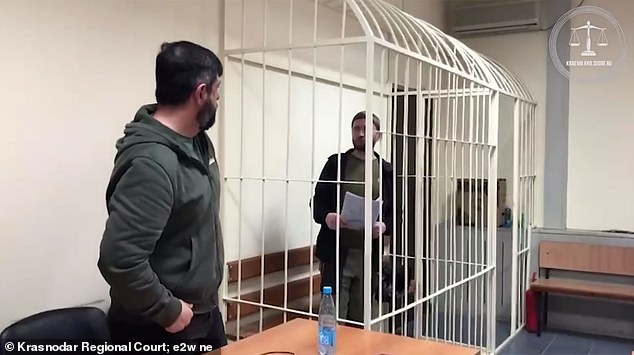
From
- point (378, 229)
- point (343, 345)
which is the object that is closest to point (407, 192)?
point (378, 229)

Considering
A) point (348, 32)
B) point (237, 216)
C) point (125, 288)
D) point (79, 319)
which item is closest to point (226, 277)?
point (237, 216)

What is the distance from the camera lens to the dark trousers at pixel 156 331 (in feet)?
5.99

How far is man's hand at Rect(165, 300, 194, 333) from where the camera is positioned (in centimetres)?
173

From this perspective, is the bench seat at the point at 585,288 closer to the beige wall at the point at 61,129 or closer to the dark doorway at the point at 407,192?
the dark doorway at the point at 407,192

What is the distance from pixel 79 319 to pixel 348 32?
9.54 ft

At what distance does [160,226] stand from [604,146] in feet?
14.8

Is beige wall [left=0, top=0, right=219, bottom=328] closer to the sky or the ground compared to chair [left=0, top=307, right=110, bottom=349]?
closer to the sky

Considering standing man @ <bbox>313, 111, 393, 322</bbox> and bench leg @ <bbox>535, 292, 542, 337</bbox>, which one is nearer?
standing man @ <bbox>313, 111, 393, 322</bbox>

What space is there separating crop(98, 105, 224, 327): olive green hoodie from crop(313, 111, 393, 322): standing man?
114 cm

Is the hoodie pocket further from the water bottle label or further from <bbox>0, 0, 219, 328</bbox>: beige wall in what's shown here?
<bbox>0, 0, 219, 328</bbox>: beige wall

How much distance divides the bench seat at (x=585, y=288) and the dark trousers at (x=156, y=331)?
350 cm

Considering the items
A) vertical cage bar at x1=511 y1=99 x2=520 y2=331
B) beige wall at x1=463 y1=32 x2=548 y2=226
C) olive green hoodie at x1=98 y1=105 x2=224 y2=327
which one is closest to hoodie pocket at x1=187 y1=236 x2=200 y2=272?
olive green hoodie at x1=98 y1=105 x2=224 y2=327

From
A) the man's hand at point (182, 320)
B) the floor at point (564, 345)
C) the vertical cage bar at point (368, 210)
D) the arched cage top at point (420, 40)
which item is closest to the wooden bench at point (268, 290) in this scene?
the vertical cage bar at point (368, 210)

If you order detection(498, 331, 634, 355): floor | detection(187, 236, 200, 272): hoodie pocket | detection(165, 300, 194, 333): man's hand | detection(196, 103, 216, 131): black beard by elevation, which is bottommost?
detection(498, 331, 634, 355): floor
